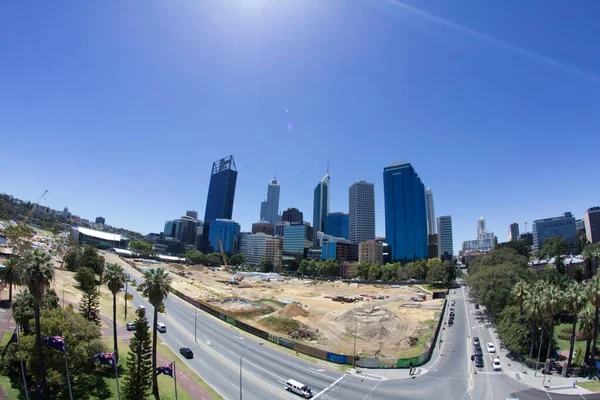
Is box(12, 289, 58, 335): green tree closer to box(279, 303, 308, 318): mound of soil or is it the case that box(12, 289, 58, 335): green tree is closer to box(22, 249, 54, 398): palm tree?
box(22, 249, 54, 398): palm tree

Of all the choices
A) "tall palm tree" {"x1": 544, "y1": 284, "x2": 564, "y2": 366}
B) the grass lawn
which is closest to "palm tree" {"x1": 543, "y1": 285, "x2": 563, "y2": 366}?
"tall palm tree" {"x1": 544, "y1": 284, "x2": 564, "y2": 366}

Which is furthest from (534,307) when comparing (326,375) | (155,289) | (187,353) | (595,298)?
(187,353)

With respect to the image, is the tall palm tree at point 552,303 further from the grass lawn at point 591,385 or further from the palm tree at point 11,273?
the palm tree at point 11,273

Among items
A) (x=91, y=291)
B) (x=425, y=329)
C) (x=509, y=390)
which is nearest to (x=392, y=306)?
(x=425, y=329)

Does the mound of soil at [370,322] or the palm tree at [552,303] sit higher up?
the palm tree at [552,303]

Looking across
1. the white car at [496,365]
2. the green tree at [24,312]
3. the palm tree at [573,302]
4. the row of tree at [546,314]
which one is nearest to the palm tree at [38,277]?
the green tree at [24,312]

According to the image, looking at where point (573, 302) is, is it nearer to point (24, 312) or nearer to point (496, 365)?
point (496, 365)
